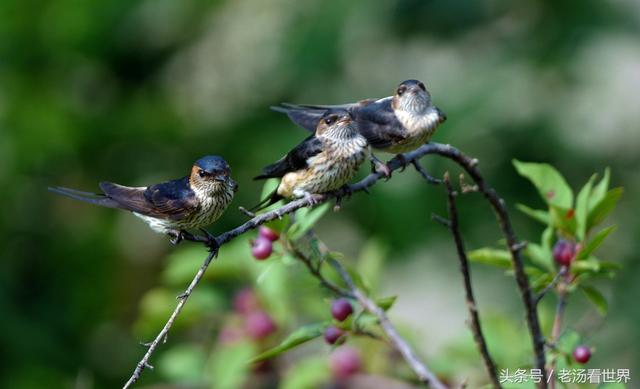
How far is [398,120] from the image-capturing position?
Answer: 8.24ft

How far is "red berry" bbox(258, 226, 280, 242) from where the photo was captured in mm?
3145

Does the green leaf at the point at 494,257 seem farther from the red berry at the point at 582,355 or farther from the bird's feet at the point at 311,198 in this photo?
the bird's feet at the point at 311,198

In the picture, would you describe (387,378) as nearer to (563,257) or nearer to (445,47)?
(563,257)

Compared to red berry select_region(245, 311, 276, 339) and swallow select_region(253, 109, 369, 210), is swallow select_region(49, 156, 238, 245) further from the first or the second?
red berry select_region(245, 311, 276, 339)

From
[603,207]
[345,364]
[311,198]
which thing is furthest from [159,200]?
[345,364]

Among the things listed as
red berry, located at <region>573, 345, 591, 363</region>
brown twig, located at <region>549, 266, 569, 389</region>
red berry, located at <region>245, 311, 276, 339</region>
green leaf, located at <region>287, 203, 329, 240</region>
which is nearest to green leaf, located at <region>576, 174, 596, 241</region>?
brown twig, located at <region>549, 266, 569, 389</region>

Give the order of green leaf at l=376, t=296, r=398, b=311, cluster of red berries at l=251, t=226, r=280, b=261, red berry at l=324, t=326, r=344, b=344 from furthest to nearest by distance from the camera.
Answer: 1. cluster of red berries at l=251, t=226, r=280, b=261
2. red berry at l=324, t=326, r=344, b=344
3. green leaf at l=376, t=296, r=398, b=311

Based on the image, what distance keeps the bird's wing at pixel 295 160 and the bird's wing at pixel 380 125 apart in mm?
271

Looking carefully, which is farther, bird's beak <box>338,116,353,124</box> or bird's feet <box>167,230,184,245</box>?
bird's beak <box>338,116,353,124</box>

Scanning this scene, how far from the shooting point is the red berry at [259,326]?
4.07 meters

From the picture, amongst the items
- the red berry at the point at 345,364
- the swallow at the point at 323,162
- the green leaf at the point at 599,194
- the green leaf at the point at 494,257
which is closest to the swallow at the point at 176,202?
the swallow at the point at 323,162

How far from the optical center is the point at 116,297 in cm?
702

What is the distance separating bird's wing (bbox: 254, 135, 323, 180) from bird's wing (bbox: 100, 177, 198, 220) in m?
0.46

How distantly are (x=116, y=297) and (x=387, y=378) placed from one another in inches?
141
